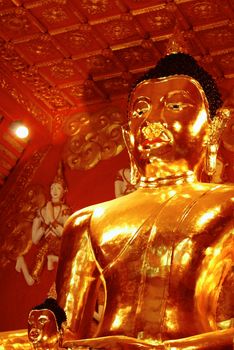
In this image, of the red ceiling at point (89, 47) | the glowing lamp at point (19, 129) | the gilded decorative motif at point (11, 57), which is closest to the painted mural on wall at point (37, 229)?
the glowing lamp at point (19, 129)

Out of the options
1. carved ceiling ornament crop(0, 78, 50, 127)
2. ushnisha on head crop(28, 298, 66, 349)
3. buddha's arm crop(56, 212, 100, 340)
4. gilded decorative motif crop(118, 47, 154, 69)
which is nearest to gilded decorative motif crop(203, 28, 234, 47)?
gilded decorative motif crop(118, 47, 154, 69)

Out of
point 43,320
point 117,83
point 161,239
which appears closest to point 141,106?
point 161,239

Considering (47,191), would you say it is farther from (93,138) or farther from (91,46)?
(91,46)

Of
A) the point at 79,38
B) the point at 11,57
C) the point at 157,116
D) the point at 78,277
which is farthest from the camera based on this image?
the point at 11,57

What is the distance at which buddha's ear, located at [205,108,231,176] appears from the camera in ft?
12.1

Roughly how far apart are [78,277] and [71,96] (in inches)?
71.0

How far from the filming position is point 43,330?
3.07 m

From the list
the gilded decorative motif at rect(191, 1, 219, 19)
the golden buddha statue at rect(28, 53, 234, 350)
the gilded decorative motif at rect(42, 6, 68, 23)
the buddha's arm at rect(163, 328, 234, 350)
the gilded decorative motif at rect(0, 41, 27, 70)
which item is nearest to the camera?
the buddha's arm at rect(163, 328, 234, 350)

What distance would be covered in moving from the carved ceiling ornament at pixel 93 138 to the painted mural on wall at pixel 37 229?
119 millimetres

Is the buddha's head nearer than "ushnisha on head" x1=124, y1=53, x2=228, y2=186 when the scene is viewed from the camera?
No

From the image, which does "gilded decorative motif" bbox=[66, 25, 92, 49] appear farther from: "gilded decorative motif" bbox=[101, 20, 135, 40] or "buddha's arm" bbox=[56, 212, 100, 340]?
"buddha's arm" bbox=[56, 212, 100, 340]

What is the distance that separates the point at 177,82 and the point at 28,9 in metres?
1.11

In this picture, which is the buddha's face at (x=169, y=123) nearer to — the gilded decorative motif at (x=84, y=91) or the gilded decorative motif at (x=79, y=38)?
the gilded decorative motif at (x=79, y=38)

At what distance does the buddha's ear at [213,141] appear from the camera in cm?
369
